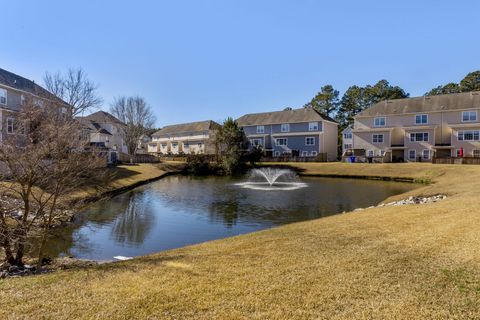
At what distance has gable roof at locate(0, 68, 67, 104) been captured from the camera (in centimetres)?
3581

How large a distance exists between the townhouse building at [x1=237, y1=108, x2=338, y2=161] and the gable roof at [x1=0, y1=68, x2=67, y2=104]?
3301 centimetres

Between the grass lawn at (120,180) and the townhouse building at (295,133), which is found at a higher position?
the townhouse building at (295,133)

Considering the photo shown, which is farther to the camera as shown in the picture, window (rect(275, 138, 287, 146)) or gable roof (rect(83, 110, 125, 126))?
gable roof (rect(83, 110, 125, 126))

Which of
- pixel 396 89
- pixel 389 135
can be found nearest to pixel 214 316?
pixel 389 135

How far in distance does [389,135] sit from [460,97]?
36.0 ft

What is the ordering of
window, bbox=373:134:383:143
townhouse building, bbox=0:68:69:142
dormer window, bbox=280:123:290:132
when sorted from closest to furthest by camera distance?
townhouse building, bbox=0:68:69:142 < window, bbox=373:134:383:143 < dormer window, bbox=280:123:290:132

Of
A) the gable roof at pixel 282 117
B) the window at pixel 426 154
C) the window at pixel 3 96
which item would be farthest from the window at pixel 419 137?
the window at pixel 3 96

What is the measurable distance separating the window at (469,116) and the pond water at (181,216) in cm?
2618

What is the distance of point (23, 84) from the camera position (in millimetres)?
38844

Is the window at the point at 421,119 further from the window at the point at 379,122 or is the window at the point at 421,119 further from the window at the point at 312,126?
the window at the point at 312,126

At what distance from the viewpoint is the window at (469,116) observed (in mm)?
46128

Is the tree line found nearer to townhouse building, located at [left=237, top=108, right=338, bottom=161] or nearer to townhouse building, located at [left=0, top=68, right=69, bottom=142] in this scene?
townhouse building, located at [left=237, top=108, right=338, bottom=161]

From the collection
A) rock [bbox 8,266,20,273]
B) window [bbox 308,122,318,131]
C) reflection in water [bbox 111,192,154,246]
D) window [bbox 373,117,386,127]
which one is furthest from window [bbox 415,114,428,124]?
rock [bbox 8,266,20,273]

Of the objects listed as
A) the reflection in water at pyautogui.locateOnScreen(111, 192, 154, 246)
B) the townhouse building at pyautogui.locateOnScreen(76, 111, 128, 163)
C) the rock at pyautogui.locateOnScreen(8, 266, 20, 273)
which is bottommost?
the reflection in water at pyautogui.locateOnScreen(111, 192, 154, 246)
